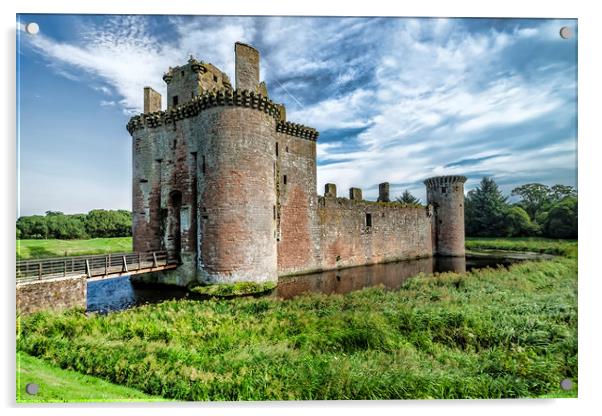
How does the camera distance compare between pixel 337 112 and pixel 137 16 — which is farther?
pixel 337 112

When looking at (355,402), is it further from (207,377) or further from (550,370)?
(550,370)

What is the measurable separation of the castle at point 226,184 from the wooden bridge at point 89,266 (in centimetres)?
90

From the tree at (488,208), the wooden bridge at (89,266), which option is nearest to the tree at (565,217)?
the tree at (488,208)

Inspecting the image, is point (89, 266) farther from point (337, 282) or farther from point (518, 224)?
point (518, 224)

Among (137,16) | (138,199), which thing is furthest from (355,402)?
(138,199)

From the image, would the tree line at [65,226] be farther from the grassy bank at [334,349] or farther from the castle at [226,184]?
the castle at [226,184]

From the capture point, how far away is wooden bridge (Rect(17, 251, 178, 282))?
7.92 metres

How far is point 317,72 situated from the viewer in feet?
22.2

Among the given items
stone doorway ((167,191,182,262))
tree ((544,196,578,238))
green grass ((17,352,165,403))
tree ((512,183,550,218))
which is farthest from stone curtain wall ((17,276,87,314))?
tree ((544,196,578,238))

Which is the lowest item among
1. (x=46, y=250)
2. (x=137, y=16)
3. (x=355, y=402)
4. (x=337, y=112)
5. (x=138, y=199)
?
(x=355, y=402)

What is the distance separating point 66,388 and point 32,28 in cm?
602

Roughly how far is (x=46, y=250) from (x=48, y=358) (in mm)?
4168

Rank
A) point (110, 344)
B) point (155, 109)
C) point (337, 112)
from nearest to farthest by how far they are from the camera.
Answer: point (110, 344) → point (337, 112) → point (155, 109)

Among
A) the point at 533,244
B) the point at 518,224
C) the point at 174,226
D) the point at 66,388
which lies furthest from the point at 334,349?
the point at 174,226
